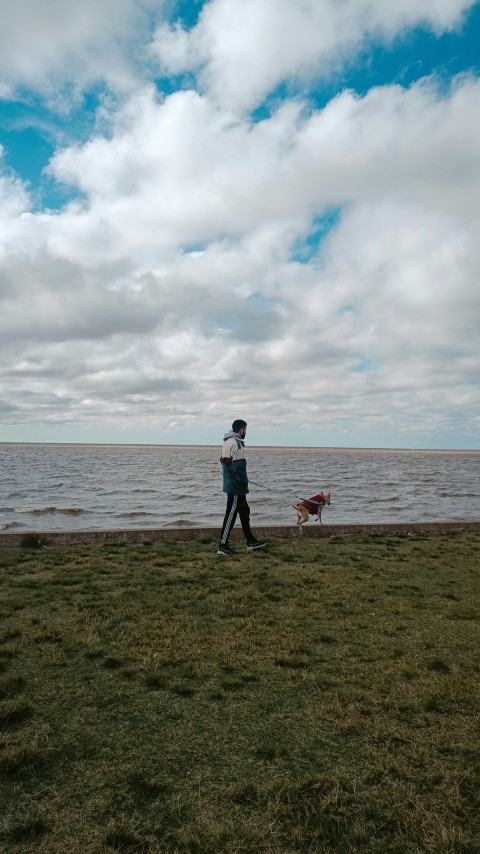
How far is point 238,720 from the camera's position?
3.69m

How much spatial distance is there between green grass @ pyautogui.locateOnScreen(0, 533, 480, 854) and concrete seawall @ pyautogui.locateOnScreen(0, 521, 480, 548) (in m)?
4.19

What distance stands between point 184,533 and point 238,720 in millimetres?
8613


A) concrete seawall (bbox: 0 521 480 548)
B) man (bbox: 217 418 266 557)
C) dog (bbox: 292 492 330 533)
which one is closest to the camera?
man (bbox: 217 418 266 557)

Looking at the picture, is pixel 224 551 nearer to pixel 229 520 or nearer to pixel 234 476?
pixel 229 520

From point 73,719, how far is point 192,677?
1021 millimetres

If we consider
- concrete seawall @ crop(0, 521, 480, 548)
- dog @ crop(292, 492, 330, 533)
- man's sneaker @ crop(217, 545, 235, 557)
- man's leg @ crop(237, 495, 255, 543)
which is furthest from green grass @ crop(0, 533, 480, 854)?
dog @ crop(292, 492, 330, 533)

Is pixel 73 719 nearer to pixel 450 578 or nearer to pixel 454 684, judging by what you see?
pixel 454 684

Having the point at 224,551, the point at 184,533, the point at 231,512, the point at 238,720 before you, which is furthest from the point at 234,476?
the point at 238,720

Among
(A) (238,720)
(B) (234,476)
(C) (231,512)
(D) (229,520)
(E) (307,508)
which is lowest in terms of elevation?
(A) (238,720)

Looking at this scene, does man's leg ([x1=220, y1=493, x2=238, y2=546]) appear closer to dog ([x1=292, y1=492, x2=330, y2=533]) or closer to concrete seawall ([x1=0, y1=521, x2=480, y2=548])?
concrete seawall ([x1=0, y1=521, x2=480, y2=548])

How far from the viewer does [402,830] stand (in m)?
2.66

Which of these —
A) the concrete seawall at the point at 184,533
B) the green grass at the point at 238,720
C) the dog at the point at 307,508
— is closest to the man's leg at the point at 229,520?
the concrete seawall at the point at 184,533

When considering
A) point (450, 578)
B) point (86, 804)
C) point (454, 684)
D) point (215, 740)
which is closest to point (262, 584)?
point (450, 578)

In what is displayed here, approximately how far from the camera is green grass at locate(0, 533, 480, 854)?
2668 millimetres
